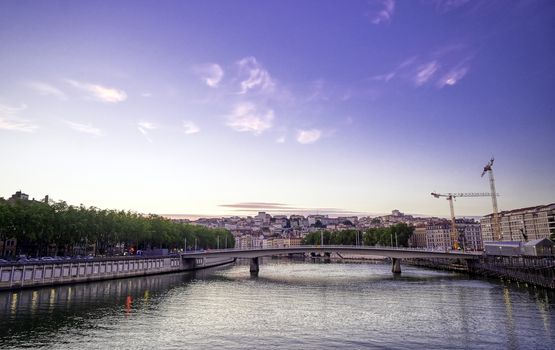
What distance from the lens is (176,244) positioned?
148 meters

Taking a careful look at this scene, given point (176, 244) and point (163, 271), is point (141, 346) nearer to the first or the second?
point (163, 271)

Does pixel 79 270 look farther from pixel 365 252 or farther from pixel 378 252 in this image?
pixel 378 252

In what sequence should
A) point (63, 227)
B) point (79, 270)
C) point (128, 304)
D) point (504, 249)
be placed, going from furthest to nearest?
point (504, 249), point (63, 227), point (79, 270), point (128, 304)

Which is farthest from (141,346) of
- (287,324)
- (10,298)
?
(10,298)

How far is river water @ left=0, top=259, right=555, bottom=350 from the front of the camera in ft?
98.6

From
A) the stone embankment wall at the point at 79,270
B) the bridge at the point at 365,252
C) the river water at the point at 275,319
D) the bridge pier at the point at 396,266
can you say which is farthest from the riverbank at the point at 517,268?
the stone embankment wall at the point at 79,270

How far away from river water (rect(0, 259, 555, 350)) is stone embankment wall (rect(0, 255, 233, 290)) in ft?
8.46

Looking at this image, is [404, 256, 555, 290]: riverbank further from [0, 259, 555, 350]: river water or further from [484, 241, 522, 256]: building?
[0, 259, 555, 350]: river water

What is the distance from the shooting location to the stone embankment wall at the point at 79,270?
5734 cm

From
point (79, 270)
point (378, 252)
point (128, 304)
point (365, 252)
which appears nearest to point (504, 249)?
point (378, 252)

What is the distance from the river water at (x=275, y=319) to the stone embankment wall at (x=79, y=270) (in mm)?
2579

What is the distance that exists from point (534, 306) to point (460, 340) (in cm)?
2247

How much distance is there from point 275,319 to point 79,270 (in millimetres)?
46840

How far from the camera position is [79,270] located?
71.5 metres
